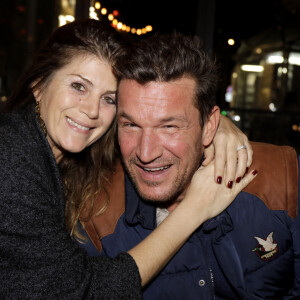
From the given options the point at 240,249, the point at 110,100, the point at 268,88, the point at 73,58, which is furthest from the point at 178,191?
the point at 268,88

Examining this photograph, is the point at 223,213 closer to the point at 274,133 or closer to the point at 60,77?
the point at 60,77

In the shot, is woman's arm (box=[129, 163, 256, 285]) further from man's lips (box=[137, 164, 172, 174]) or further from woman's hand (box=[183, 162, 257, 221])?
man's lips (box=[137, 164, 172, 174])

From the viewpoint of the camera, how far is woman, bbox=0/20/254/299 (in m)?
1.40

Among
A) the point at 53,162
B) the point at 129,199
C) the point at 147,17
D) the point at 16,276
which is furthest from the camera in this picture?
the point at 147,17

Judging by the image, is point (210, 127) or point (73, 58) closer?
point (73, 58)

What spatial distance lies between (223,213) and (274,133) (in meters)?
3.05

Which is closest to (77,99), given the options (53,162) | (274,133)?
(53,162)

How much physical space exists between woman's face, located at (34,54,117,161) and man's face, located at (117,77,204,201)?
9 cm

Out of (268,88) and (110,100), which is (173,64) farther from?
(268,88)

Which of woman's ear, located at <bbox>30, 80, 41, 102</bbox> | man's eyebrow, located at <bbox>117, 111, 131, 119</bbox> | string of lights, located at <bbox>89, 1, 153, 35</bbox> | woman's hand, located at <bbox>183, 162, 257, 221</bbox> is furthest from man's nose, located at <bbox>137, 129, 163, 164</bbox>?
string of lights, located at <bbox>89, 1, 153, 35</bbox>

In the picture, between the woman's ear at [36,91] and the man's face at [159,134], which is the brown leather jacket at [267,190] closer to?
the man's face at [159,134]

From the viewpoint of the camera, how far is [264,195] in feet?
5.89

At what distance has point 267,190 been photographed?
180 cm

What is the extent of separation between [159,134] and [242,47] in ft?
10.2
